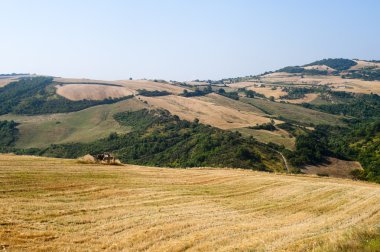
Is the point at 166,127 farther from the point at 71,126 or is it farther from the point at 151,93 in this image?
the point at 151,93

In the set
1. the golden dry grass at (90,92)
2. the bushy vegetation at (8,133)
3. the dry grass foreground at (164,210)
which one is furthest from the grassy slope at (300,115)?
the dry grass foreground at (164,210)

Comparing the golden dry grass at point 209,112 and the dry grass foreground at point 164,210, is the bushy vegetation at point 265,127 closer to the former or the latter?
the golden dry grass at point 209,112

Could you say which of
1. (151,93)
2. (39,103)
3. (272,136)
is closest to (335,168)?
(272,136)

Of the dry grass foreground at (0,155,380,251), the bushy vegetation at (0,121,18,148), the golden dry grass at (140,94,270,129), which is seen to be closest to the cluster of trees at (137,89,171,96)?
the golden dry grass at (140,94,270,129)

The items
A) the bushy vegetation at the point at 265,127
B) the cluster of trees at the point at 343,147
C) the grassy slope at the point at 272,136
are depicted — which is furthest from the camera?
the bushy vegetation at the point at 265,127

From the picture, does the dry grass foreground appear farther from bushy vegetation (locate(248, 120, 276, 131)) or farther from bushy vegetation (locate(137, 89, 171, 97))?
bushy vegetation (locate(137, 89, 171, 97))

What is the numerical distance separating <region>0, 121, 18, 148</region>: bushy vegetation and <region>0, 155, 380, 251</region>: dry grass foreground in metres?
95.8

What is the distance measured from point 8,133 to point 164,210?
117m

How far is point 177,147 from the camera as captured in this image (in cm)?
11025

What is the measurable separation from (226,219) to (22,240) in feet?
38.0

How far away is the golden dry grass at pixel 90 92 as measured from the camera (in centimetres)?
17538

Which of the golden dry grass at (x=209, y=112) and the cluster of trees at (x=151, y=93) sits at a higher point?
the cluster of trees at (x=151, y=93)

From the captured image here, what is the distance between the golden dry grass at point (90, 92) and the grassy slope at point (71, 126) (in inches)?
589

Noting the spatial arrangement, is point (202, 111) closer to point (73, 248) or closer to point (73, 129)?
point (73, 129)
